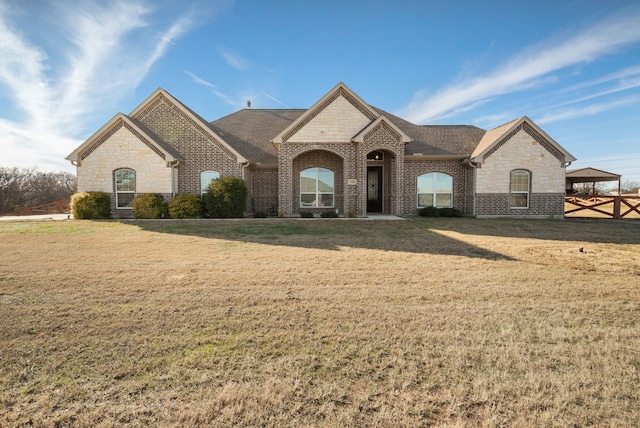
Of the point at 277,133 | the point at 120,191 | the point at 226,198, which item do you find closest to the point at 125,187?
the point at 120,191

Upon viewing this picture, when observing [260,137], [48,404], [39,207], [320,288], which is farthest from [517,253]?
[39,207]

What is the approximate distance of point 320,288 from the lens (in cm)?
492

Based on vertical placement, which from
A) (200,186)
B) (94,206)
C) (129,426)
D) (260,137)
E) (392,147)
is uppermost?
(260,137)

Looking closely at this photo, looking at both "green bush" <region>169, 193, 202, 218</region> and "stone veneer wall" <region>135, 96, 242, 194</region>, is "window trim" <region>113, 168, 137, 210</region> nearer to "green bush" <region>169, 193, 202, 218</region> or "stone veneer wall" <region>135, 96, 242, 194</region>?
"stone veneer wall" <region>135, 96, 242, 194</region>

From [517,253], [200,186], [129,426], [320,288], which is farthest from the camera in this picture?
[200,186]

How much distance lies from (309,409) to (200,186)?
16796 mm

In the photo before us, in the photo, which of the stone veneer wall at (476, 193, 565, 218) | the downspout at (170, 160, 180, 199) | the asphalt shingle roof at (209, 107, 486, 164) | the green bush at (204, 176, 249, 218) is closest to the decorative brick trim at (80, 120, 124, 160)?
the downspout at (170, 160, 180, 199)

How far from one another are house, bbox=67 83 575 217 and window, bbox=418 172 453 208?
0.06 metres

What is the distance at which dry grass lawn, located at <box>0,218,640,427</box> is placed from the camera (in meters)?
2.27

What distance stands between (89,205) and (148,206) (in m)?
2.96

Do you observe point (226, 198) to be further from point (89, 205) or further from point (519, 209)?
point (519, 209)

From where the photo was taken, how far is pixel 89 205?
15766mm

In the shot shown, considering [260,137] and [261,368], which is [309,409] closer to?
[261,368]

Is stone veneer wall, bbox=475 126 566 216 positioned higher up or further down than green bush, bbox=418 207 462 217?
higher up
